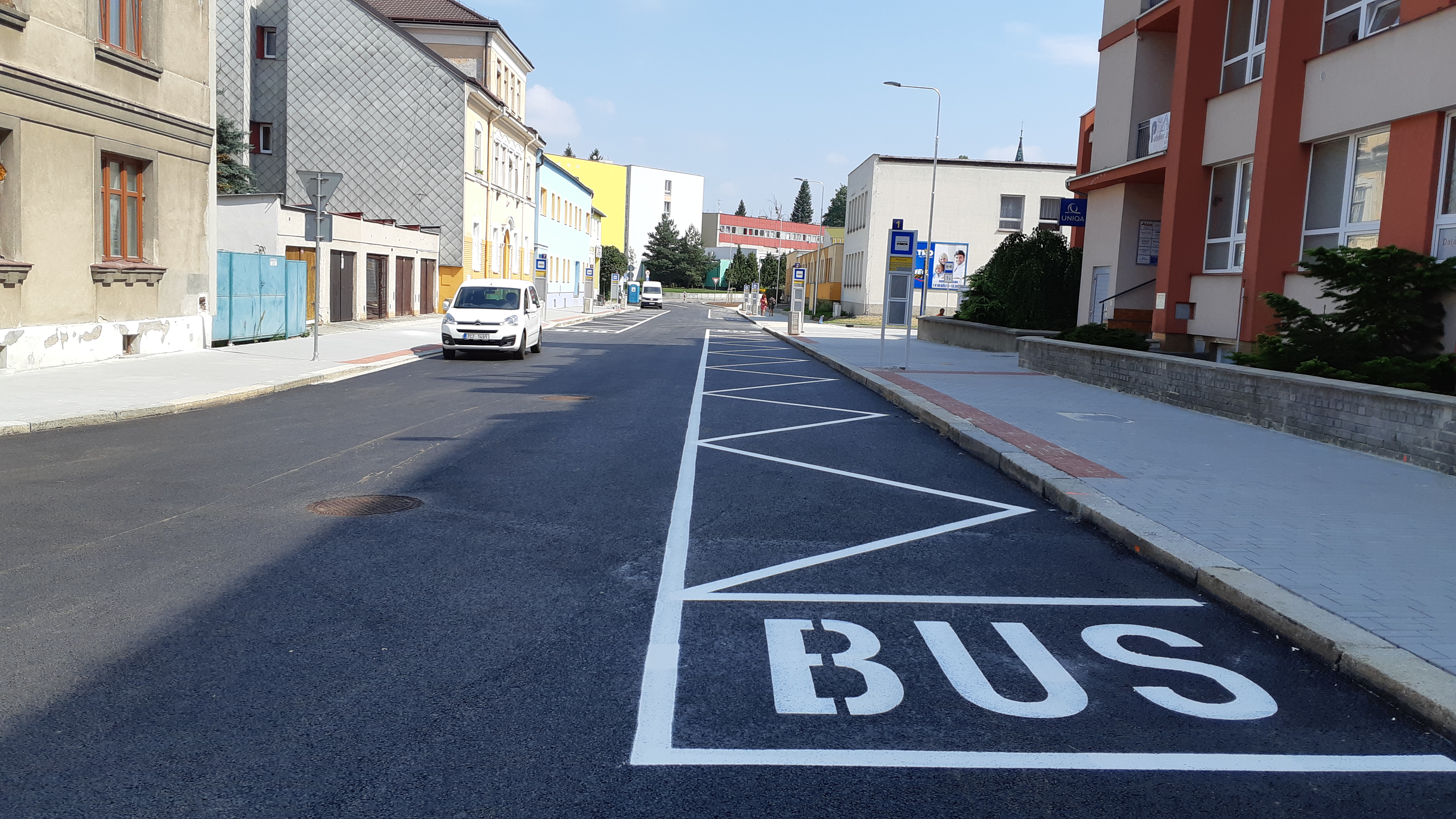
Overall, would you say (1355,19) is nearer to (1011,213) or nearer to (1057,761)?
(1057,761)

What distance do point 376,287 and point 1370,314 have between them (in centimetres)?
2983

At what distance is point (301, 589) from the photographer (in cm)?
552

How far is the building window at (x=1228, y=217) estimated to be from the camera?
19391mm

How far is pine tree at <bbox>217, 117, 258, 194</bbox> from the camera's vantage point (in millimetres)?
39125

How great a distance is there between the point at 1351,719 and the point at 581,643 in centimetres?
313

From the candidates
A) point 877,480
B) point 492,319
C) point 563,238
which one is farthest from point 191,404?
point 563,238

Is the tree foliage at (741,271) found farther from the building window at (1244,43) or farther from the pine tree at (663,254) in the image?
the building window at (1244,43)

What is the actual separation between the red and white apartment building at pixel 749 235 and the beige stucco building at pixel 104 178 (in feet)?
442

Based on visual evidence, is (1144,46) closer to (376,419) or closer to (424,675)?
(376,419)

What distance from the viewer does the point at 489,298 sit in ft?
79.9

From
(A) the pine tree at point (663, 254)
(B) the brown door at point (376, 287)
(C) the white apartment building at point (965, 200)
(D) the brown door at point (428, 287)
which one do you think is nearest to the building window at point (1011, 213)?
(C) the white apartment building at point (965, 200)

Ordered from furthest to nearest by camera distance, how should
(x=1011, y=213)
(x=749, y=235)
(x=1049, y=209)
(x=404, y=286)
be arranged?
(x=749, y=235), (x=1011, y=213), (x=1049, y=209), (x=404, y=286)

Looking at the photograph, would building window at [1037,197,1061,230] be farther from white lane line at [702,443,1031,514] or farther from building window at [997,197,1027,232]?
white lane line at [702,443,1031,514]

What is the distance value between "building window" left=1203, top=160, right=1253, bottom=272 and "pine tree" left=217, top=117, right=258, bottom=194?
3261 cm
